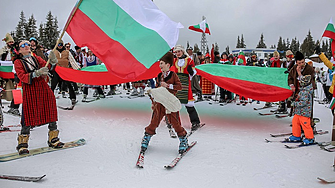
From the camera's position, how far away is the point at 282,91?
5484 millimetres

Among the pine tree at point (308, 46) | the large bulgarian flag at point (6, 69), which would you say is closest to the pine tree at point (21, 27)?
the large bulgarian flag at point (6, 69)

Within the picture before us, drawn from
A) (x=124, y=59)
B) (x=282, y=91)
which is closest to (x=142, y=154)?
(x=124, y=59)

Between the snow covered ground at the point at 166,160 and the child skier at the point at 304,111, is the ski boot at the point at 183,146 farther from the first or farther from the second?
the child skier at the point at 304,111

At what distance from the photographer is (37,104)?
12.0 ft

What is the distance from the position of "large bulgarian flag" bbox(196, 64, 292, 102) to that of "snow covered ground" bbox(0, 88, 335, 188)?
72 cm

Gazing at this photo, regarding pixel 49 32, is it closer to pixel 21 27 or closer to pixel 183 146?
pixel 21 27

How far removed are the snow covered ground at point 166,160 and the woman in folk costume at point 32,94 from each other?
455 millimetres

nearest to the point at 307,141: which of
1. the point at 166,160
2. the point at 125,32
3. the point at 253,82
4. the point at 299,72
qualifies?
the point at 299,72

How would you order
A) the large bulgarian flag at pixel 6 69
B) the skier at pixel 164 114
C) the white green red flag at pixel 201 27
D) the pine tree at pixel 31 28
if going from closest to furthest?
the skier at pixel 164 114
the large bulgarian flag at pixel 6 69
the white green red flag at pixel 201 27
the pine tree at pixel 31 28

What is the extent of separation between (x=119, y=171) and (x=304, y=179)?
7.18 ft

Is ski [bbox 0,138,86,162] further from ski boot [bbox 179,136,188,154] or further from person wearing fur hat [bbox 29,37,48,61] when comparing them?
person wearing fur hat [bbox 29,37,48,61]

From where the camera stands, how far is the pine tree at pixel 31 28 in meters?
31.7

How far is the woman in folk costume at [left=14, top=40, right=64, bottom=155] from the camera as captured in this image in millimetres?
3529

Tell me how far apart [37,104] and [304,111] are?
13.9 feet
